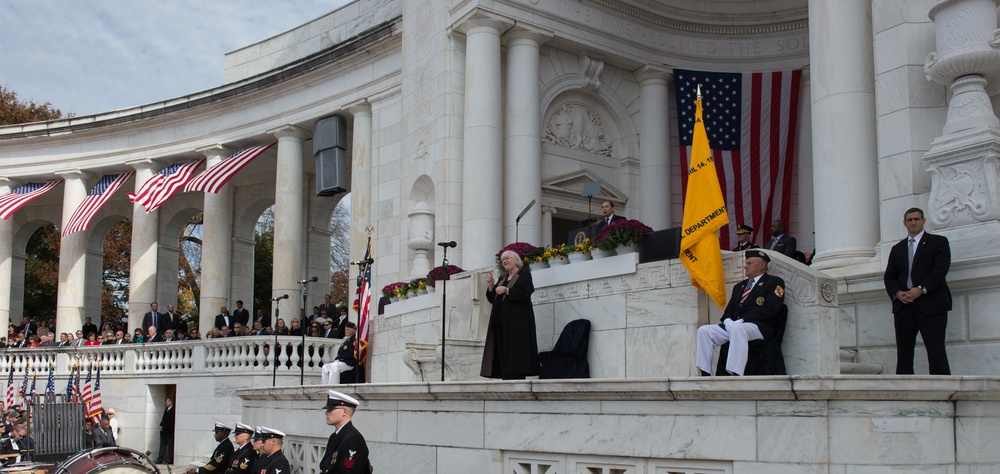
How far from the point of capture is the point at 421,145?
27.3m

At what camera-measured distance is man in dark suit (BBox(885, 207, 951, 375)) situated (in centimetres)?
1106

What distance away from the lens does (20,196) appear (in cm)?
4112

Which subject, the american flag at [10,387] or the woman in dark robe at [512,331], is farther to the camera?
the american flag at [10,387]

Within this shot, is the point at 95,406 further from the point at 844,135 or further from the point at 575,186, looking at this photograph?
the point at 844,135

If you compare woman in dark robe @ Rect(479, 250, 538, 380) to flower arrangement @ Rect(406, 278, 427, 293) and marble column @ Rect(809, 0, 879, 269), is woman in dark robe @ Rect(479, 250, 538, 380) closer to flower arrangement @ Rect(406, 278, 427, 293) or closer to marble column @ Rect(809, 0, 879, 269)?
marble column @ Rect(809, 0, 879, 269)

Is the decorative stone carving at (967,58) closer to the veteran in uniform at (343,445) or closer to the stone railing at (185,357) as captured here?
the veteran in uniform at (343,445)

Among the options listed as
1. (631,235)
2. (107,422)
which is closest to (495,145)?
(631,235)

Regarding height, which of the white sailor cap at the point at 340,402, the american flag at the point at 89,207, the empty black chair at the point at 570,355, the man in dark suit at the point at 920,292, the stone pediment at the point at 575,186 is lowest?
the white sailor cap at the point at 340,402

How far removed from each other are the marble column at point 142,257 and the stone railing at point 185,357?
596cm

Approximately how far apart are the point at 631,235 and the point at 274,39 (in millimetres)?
27909

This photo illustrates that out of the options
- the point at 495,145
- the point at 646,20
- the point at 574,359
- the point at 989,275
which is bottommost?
the point at 574,359

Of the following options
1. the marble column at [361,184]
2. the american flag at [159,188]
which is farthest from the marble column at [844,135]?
the american flag at [159,188]

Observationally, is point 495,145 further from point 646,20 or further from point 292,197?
point 292,197

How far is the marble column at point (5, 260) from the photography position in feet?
139
